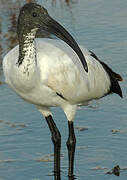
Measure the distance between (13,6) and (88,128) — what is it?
5263mm

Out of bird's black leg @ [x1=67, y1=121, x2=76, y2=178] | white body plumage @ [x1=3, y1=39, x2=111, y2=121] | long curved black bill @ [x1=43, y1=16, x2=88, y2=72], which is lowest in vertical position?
bird's black leg @ [x1=67, y1=121, x2=76, y2=178]

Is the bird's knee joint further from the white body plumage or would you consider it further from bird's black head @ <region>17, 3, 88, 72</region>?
bird's black head @ <region>17, 3, 88, 72</region>

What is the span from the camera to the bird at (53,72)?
769 cm

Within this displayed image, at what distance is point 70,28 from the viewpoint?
1257 cm

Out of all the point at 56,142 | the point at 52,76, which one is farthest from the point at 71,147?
the point at 52,76

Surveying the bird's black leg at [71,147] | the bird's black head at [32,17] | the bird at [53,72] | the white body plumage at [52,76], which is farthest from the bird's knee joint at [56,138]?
the bird's black head at [32,17]

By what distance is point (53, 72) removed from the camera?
800 centimetres

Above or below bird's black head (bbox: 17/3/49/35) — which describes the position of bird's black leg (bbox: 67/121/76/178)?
below

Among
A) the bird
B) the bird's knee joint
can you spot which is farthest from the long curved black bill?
the bird's knee joint

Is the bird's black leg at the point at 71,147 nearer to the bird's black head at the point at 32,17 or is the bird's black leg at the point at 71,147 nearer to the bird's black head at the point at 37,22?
the bird's black head at the point at 37,22

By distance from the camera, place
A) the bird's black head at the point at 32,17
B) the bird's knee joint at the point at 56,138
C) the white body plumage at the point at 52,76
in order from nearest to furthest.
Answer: the bird's black head at the point at 32,17
the white body plumage at the point at 52,76
the bird's knee joint at the point at 56,138

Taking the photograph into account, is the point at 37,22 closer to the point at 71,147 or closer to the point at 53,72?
the point at 53,72

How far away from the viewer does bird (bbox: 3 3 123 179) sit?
25.2 ft

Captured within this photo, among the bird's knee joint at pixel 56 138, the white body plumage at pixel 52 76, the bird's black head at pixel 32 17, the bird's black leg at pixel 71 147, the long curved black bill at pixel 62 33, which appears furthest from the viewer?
the bird's knee joint at pixel 56 138
